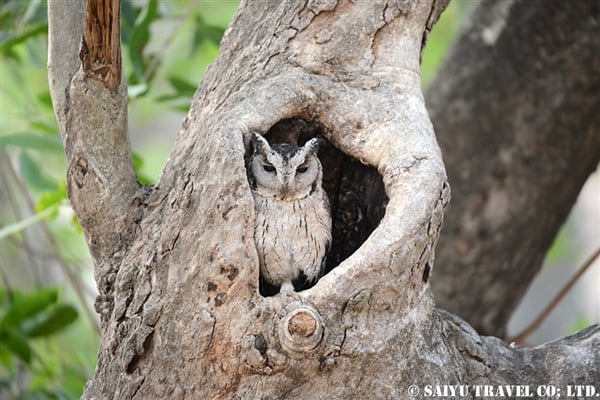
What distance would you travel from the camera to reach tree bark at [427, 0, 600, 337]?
450 cm

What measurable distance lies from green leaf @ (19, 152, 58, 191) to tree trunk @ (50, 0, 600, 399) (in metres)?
1.20

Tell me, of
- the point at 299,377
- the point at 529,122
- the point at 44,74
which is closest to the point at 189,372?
the point at 299,377

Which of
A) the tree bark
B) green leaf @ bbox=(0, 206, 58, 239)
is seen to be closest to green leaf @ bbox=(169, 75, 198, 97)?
green leaf @ bbox=(0, 206, 58, 239)

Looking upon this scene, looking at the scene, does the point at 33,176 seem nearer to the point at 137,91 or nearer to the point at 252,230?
the point at 137,91

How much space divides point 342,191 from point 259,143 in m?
0.44

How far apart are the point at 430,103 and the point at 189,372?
285cm

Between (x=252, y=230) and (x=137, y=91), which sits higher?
(x=137, y=91)

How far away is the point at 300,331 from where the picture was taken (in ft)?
7.30

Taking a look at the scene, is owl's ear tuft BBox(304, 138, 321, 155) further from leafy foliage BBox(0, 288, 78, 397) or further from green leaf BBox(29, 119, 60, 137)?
leafy foliage BBox(0, 288, 78, 397)

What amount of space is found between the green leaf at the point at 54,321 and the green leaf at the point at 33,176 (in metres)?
0.52

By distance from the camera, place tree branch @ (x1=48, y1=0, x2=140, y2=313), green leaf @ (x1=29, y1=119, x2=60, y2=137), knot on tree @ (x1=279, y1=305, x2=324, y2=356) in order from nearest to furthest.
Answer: knot on tree @ (x1=279, y1=305, x2=324, y2=356) < tree branch @ (x1=48, y1=0, x2=140, y2=313) < green leaf @ (x1=29, y1=119, x2=60, y2=137)

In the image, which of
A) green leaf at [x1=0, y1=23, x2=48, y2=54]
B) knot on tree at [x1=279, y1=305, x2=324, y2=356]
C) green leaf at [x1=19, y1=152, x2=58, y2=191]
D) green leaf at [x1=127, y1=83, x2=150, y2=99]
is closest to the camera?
knot on tree at [x1=279, y1=305, x2=324, y2=356]

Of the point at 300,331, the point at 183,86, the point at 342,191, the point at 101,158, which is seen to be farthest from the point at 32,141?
the point at 300,331

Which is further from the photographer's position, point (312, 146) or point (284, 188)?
point (284, 188)
